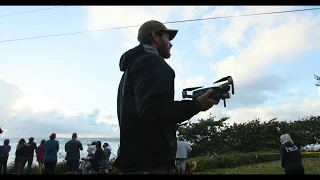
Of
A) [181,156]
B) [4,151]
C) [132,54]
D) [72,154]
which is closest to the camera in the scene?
[132,54]

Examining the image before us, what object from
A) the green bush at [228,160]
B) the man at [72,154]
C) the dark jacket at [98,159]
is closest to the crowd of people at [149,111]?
Result: the man at [72,154]

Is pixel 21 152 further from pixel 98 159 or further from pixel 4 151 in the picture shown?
pixel 98 159

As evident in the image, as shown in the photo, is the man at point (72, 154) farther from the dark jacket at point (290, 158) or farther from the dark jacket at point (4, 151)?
the dark jacket at point (290, 158)

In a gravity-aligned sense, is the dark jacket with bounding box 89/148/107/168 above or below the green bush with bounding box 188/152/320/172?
above

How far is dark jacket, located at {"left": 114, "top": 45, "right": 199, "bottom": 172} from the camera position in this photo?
1335 millimetres

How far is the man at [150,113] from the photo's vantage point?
134cm

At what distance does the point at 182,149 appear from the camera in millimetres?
11484

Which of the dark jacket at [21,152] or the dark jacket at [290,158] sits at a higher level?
the dark jacket at [21,152]

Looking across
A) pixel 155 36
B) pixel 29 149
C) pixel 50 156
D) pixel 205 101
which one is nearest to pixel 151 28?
pixel 155 36

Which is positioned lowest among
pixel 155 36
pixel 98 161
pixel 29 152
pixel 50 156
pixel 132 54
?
pixel 98 161

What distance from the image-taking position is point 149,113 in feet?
4.38

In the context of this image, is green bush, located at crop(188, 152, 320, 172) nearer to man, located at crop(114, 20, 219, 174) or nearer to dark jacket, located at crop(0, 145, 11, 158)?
dark jacket, located at crop(0, 145, 11, 158)

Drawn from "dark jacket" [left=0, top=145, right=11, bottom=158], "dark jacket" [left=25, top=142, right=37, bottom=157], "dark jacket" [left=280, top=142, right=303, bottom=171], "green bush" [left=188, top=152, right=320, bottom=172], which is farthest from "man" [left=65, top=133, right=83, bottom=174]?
"dark jacket" [left=280, top=142, right=303, bottom=171]

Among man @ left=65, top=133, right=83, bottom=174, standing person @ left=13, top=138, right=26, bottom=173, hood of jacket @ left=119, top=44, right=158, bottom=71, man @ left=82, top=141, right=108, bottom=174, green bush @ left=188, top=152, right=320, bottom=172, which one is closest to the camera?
hood of jacket @ left=119, top=44, right=158, bottom=71
